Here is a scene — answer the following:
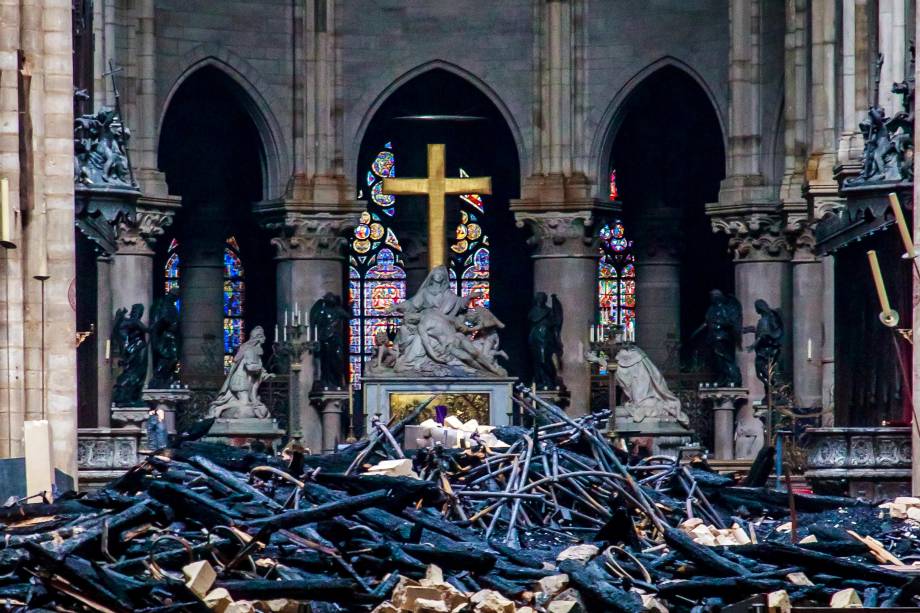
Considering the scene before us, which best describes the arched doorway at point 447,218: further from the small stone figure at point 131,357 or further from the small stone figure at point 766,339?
the small stone figure at point 131,357

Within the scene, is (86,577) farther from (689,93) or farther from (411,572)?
(689,93)

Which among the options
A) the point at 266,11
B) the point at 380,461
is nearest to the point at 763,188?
the point at 266,11

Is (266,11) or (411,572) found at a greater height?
(266,11)

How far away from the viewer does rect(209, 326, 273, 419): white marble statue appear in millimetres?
49594

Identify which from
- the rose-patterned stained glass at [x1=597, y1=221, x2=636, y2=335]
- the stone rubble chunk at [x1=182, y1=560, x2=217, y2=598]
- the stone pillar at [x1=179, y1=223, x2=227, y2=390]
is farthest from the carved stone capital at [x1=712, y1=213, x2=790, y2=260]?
the stone rubble chunk at [x1=182, y1=560, x2=217, y2=598]

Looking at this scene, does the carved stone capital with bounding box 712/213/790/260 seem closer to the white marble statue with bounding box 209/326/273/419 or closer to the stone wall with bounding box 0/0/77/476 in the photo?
the white marble statue with bounding box 209/326/273/419

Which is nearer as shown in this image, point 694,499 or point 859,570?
point 859,570

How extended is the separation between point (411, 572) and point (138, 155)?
2836 cm

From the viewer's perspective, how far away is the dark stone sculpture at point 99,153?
36844 millimetres

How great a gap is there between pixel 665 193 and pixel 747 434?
23.1 feet

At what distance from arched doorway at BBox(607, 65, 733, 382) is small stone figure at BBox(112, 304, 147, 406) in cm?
1118

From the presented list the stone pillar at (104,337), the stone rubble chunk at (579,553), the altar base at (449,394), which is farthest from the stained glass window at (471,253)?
the stone rubble chunk at (579,553)

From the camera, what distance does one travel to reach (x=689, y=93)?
178ft

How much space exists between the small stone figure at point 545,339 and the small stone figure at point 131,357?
767 cm
